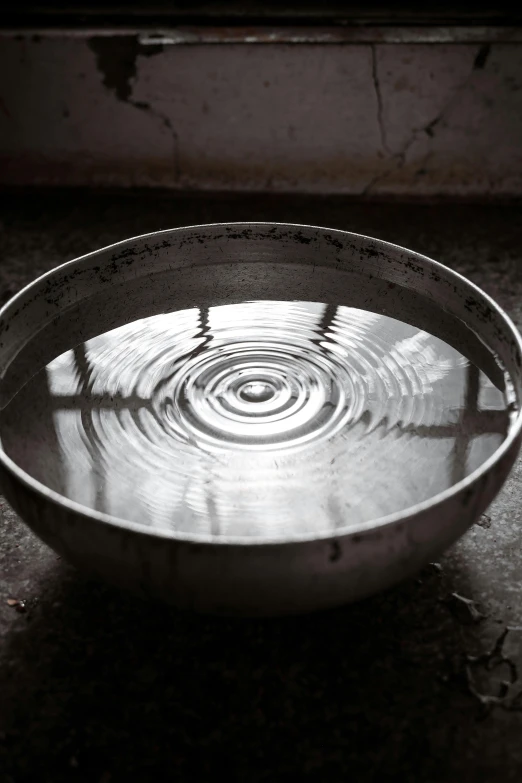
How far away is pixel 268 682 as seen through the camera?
98 cm

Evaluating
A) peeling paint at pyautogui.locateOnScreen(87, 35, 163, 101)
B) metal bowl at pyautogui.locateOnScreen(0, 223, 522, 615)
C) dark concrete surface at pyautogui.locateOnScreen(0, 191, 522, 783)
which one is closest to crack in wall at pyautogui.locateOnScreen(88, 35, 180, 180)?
peeling paint at pyautogui.locateOnScreen(87, 35, 163, 101)

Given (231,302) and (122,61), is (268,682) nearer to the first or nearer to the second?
(231,302)

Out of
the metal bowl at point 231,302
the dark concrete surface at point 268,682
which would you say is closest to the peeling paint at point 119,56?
the metal bowl at point 231,302

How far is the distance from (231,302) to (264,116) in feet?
3.19

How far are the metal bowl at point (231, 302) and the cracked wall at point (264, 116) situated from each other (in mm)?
897

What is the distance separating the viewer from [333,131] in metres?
2.12

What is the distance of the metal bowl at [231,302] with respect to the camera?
2.62ft

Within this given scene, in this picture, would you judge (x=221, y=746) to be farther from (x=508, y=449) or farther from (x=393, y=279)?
(x=393, y=279)

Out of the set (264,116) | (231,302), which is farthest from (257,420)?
(264,116)

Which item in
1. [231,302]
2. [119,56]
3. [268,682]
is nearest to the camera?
[268,682]

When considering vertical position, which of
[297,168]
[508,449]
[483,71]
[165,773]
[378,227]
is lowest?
[165,773]

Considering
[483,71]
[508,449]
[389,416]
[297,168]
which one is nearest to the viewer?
[508,449]

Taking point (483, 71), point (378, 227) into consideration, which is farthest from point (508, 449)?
point (483, 71)

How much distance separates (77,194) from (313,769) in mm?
1743
